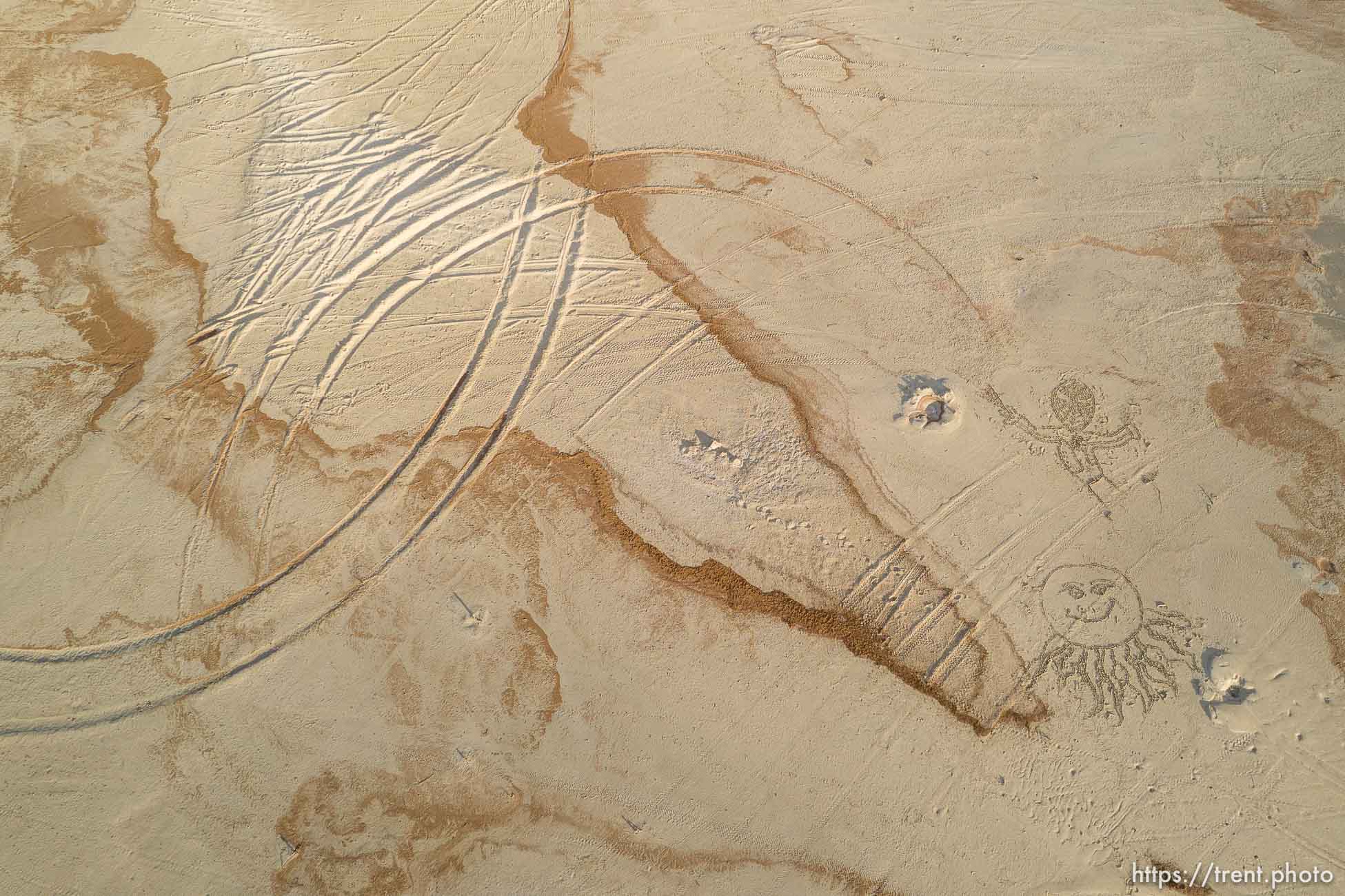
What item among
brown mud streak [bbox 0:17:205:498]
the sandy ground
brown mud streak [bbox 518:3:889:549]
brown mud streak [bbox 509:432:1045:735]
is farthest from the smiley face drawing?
brown mud streak [bbox 0:17:205:498]

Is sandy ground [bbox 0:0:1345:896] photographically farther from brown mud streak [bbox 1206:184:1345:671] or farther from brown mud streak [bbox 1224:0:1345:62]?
brown mud streak [bbox 1224:0:1345:62]

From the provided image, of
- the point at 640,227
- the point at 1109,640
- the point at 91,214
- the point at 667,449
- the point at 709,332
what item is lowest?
the point at 1109,640

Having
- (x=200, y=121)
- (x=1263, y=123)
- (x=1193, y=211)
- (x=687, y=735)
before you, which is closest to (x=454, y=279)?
(x=200, y=121)

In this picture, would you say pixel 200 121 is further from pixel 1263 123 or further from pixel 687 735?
pixel 1263 123

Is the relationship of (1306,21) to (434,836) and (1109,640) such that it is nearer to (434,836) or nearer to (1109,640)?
(1109,640)

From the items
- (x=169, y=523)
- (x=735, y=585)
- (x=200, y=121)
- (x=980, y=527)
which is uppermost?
(x=200, y=121)

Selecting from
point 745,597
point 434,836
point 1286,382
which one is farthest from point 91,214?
point 1286,382
